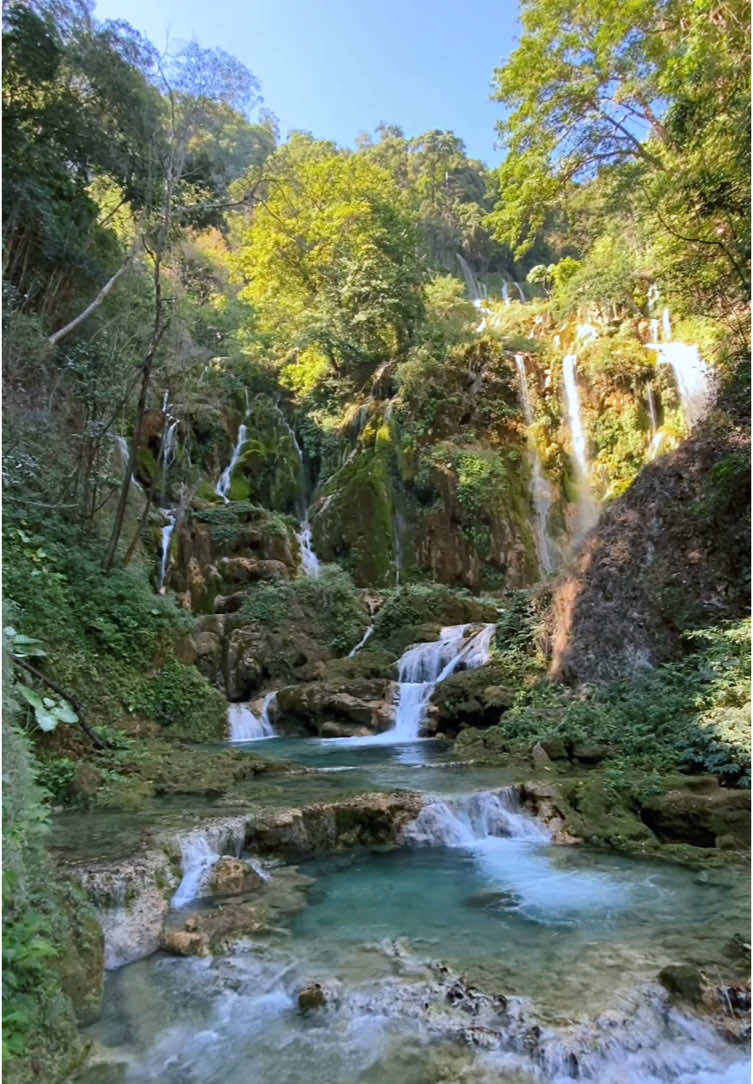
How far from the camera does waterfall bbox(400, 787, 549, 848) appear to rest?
285 inches

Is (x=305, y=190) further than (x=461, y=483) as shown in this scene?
Yes

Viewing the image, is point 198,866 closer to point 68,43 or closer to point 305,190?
point 68,43

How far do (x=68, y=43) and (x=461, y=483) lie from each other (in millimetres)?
14409

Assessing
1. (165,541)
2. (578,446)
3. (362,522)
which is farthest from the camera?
(578,446)

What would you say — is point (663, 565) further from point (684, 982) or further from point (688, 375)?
point (688, 375)

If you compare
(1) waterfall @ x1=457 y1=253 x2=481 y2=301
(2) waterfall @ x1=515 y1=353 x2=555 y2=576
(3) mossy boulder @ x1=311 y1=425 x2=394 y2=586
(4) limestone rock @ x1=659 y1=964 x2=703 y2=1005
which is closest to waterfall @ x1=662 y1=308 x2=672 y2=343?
(2) waterfall @ x1=515 y1=353 x2=555 y2=576

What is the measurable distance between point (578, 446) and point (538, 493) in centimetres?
206

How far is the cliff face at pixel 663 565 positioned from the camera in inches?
391

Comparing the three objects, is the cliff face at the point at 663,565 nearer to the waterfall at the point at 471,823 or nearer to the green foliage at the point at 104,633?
the waterfall at the point at 471,823

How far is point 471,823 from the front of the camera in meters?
7.43

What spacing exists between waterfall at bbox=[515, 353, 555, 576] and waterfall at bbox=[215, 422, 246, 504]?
32.0ft


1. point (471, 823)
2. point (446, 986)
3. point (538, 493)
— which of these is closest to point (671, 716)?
point (471, 823)

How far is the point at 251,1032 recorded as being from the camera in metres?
4.02

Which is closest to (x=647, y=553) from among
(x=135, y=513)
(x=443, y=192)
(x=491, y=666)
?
(x=491, y=666)
